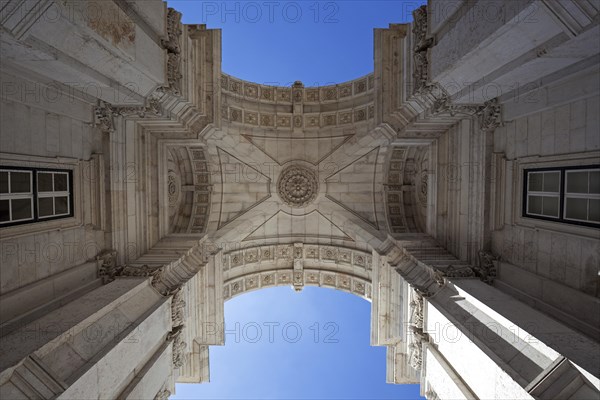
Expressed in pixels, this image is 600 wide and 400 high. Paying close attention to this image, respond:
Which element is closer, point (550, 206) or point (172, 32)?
point (550, 206)

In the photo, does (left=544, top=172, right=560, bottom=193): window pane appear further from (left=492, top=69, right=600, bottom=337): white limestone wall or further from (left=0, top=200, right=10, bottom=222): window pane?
(left=0, top=200, right=10, bottom=222): window pane

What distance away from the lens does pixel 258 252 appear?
19078 millimetres

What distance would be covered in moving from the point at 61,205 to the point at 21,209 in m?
1.32

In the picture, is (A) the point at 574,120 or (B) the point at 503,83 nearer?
(A) the point at 574,120

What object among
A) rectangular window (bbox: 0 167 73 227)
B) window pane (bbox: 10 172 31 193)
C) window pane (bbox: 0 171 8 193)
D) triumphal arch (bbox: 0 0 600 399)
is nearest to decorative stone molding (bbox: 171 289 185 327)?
triumphal arch (bbox: 0 0 600 399)

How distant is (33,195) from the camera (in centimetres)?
866

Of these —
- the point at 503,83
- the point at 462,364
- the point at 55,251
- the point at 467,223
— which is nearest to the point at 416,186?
the point at 467,223

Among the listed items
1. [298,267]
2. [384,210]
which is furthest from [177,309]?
[384,210]

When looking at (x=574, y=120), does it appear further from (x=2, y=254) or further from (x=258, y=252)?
(x=258, y=252)

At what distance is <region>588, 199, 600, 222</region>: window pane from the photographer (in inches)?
281

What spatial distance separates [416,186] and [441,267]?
22.0ft

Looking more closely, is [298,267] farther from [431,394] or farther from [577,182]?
[577,182]

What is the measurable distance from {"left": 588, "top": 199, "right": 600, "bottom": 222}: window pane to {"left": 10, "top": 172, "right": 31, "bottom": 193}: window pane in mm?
13400

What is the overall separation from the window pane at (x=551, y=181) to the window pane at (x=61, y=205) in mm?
13461
